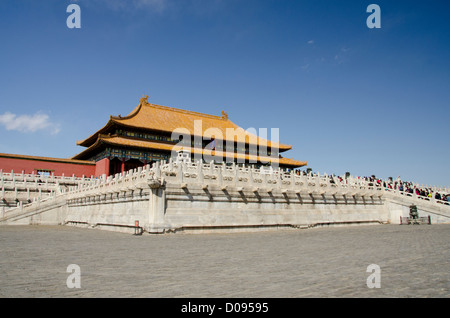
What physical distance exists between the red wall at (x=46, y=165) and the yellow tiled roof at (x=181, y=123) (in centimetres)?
354

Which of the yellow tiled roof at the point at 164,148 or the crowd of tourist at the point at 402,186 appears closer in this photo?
the crowd of tourist at the point at 402,186

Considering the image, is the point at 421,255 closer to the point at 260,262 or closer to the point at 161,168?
the point at 260,262

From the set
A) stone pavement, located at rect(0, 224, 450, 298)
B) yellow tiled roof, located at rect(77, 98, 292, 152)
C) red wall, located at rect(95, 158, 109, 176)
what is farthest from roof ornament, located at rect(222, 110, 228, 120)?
stone pavement, located at rect(0, 224, 450, 298)

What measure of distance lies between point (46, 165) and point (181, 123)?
14.8m

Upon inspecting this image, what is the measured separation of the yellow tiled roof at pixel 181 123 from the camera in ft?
117

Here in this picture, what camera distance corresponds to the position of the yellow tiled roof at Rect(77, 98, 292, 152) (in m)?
35.8

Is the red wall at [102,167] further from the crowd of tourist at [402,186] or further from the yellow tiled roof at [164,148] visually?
the crowd of tourist at [402,186]

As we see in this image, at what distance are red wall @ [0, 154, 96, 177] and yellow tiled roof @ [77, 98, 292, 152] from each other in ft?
11.6

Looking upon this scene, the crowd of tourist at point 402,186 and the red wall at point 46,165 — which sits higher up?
the red wall at point 46,165

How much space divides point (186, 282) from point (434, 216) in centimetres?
2254

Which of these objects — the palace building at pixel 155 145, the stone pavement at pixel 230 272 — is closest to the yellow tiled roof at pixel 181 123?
the palace building at pixel 155 145

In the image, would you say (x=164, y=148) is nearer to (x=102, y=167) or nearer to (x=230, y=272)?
(x=102, y=167)

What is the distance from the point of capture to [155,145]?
114 feet
